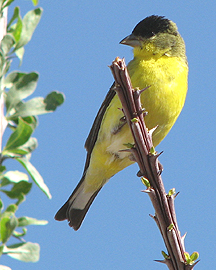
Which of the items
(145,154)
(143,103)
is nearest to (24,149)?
(145,154)

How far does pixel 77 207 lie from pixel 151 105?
1.65 m

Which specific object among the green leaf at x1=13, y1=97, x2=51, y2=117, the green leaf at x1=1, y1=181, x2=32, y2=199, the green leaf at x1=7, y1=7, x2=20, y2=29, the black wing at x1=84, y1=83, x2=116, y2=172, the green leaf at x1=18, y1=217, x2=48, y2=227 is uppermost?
the black wing at x1=84, y1=83, x2=116, y2=172

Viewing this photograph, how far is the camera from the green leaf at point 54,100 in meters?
1.12

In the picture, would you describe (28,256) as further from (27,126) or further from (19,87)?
(19,87)

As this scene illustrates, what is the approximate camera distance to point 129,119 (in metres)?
1.68

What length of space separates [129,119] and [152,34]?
3043 mm

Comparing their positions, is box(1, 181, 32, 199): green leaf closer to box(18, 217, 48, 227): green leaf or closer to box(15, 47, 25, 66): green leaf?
box(18, 217, 48, 227): green leaf

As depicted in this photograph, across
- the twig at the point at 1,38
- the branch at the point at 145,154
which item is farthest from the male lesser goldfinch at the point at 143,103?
the twig at the point at 1,38

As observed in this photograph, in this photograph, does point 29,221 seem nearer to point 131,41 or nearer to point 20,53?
point 20,53

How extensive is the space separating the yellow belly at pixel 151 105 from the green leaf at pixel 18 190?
2588mm

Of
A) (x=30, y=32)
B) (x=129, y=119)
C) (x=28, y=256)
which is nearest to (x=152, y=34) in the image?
(x=129, y=119)

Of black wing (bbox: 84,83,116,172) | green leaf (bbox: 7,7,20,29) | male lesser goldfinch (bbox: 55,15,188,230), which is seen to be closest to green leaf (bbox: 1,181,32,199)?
green leaf (bbox: 7,7,20,29)

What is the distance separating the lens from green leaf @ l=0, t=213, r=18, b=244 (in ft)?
3.04

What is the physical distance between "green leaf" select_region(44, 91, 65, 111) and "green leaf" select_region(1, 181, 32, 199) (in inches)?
9.0
